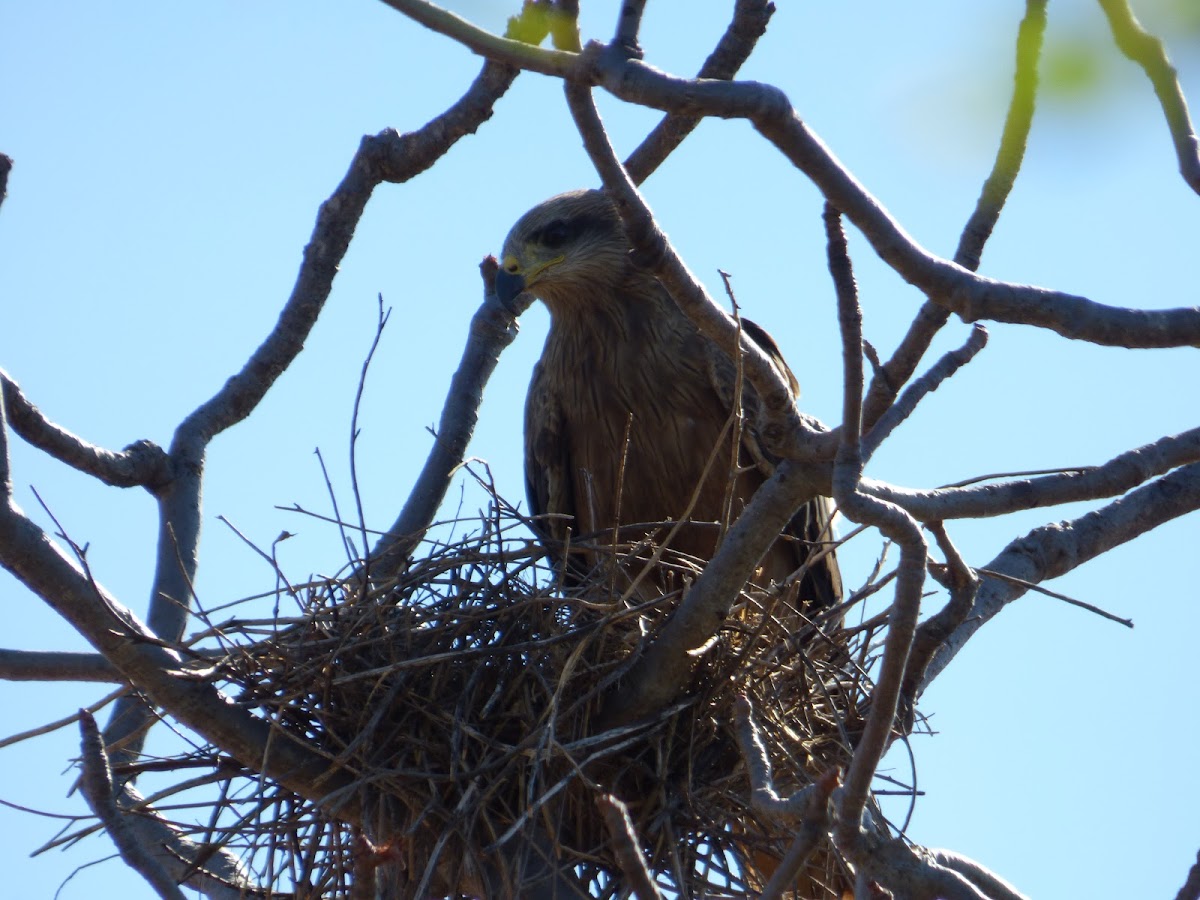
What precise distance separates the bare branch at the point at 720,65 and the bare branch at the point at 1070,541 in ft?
5.86

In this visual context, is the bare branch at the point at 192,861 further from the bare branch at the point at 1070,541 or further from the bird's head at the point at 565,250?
the bird's head at the point at 565,250

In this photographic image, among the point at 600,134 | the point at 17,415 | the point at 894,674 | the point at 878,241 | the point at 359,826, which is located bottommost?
the point at 894,674

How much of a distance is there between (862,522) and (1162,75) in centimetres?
84

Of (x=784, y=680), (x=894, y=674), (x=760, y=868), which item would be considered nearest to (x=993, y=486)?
(x=894, y=674)

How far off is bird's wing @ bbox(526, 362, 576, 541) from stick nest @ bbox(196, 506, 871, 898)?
60.5 inches

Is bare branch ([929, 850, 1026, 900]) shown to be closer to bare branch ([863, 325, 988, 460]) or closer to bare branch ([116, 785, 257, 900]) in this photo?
bare branch ([863, 325, 988, 460])

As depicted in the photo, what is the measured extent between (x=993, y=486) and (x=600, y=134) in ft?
3.42

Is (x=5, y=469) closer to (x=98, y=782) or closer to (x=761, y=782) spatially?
(x=98, y=782)

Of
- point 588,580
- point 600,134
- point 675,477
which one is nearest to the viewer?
point 600,134

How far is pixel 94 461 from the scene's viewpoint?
4.29 m

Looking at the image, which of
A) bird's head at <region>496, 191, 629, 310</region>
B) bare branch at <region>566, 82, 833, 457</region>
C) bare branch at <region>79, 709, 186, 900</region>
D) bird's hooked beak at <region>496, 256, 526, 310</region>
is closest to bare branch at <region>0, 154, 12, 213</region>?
bare branch at <region>79, 709, 186, 900</region>

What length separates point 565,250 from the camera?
5797 mm

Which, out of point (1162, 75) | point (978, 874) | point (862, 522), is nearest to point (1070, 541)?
point (978, 874)

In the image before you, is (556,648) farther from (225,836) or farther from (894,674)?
(894,674)
